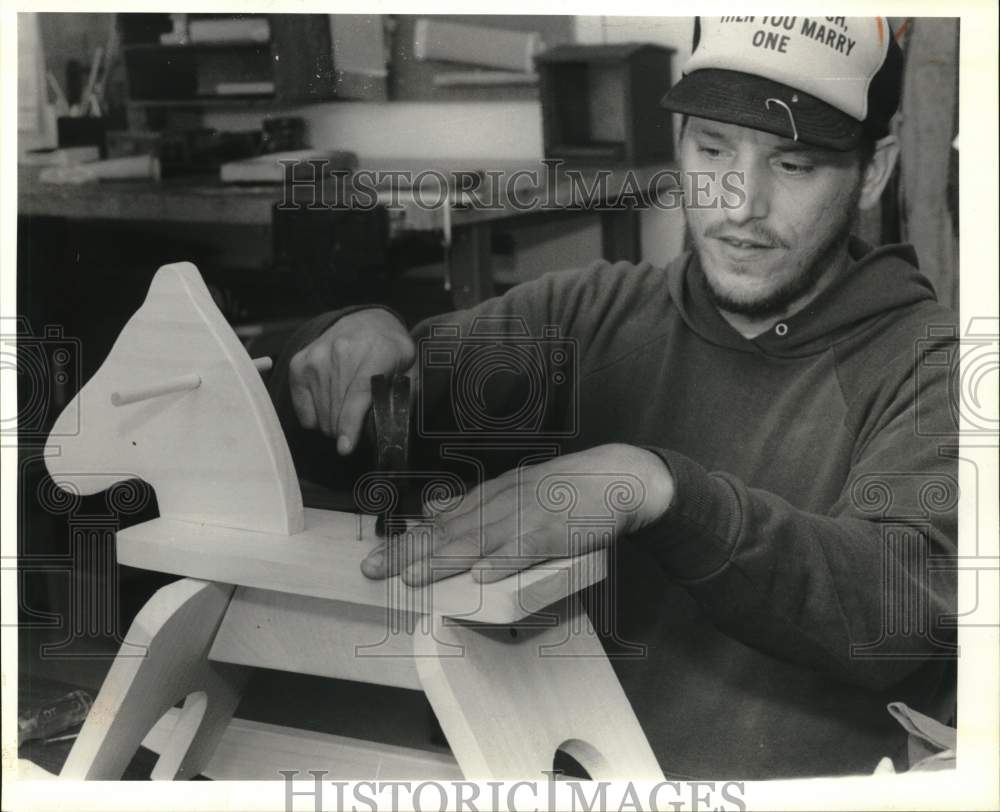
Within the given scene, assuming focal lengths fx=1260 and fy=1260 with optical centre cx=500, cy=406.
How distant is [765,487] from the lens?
1.05 meters

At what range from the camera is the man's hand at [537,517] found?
1046 mm

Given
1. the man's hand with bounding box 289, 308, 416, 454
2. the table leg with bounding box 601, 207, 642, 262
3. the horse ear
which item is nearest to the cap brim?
the table leg with bounding box 601, 207, 642, 262

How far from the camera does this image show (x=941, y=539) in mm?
1089

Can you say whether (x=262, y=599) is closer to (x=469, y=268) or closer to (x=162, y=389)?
(x=162, y=389)

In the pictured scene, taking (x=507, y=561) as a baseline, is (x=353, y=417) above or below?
above

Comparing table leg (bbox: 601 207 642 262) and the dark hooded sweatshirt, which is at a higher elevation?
table leg (bbox: 601 207 642 262)

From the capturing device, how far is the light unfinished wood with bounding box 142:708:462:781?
1.11 meters

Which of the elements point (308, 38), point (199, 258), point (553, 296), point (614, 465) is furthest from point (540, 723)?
point (308, 38)

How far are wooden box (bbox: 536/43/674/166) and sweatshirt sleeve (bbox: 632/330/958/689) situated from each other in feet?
0.86

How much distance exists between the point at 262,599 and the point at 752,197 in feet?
1.76

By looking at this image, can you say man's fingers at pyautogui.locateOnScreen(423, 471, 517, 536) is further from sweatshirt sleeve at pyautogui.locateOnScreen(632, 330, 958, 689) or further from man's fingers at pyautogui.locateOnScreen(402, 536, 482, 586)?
sweatshirt sleeve at pyautogui.locateOnScreen(632, 330, 958, 689)

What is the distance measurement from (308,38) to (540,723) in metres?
0.61

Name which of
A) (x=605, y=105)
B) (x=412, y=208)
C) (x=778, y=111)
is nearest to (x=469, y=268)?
(x=412, y=208)

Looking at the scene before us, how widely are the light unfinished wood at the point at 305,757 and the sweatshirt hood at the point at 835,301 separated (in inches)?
17.6
